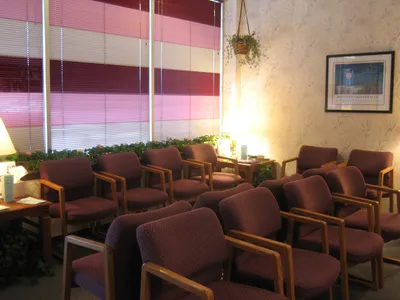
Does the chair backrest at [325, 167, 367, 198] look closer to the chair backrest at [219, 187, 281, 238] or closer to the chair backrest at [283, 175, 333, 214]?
the chair backrest at [283, 175, 333, 214]

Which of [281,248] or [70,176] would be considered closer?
[281,248]

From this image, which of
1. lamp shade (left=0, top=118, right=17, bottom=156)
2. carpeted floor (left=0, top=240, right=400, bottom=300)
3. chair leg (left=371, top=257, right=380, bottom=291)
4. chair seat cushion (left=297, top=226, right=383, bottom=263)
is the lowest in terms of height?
carpeted floor (left=0, top=240, right=400, bottom=300)

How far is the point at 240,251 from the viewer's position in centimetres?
272

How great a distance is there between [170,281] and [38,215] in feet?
6.30

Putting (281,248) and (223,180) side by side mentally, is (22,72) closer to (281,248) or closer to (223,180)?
(223,180)

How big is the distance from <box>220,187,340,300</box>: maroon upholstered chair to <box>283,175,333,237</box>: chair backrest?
0.19 metres

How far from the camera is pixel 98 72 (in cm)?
500

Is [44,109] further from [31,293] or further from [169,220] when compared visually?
[169,220]

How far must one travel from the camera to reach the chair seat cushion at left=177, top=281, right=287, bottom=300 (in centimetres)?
226

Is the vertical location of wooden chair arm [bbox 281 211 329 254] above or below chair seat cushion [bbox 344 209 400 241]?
above

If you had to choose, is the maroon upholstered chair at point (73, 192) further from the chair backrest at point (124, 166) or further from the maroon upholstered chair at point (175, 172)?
the maroon upholstered chair at point (175, 172)

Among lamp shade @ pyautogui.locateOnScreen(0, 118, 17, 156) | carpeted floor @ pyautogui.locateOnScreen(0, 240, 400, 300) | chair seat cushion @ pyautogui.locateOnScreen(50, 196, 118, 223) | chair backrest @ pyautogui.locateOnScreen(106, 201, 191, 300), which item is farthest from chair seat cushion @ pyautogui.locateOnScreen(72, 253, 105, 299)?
lamp shade @ pyautogui.locateOnScreen(0, 118, 17, 156)

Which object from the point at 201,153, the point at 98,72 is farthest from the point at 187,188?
the point at 98,72

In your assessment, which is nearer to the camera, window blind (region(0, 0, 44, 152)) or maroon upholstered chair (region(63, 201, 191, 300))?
maroon upholstered chair (region(63, 201, 191, 300))
